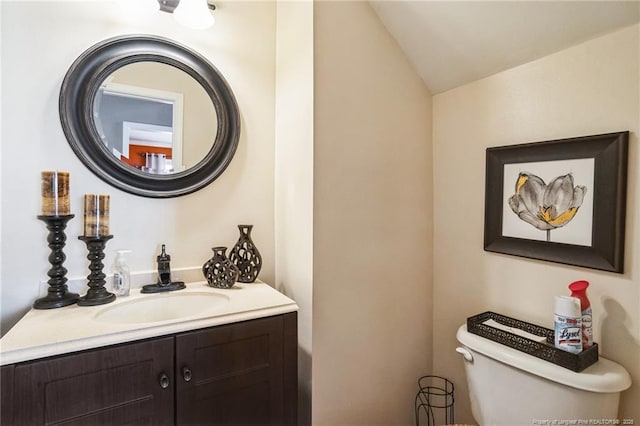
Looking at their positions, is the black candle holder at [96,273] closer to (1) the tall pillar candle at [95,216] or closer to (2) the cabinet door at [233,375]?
(1) the tall pillar candle at [95,216]

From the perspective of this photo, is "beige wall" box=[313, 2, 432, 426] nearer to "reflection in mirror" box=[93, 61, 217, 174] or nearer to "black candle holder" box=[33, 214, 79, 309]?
"reflection in mirror" box=[93, 61, 217, 174]

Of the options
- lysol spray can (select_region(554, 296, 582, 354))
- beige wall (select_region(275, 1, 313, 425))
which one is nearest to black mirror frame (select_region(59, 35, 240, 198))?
beige wall (select_region(275, 1, 313, 425))

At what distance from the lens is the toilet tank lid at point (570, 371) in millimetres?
948

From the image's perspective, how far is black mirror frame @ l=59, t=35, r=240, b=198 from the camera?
1.21m

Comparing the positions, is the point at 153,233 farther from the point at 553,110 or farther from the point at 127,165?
the point at 553,110

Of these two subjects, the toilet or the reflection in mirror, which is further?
the reflection in mirror

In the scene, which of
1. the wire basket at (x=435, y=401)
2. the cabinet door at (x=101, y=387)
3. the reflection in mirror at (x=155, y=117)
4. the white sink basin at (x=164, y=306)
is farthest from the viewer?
the wire basket at (x=435, y=401)

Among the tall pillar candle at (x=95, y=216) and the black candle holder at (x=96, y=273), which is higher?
the tall pillar candle at (x=95, y=216)

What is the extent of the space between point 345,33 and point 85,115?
1017mm

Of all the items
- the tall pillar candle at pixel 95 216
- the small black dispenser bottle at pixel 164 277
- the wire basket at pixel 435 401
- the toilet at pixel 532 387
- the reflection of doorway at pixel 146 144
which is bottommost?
the wire basket at pixel 435 401

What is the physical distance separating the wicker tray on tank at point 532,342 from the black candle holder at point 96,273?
1282mm

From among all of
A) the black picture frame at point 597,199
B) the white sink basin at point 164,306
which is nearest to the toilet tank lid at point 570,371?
the black picture frame at point 597,199


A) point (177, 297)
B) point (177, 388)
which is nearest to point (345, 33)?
point (177, 297)

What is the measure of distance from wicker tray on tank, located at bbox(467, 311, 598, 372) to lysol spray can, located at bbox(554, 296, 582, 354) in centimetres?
2
